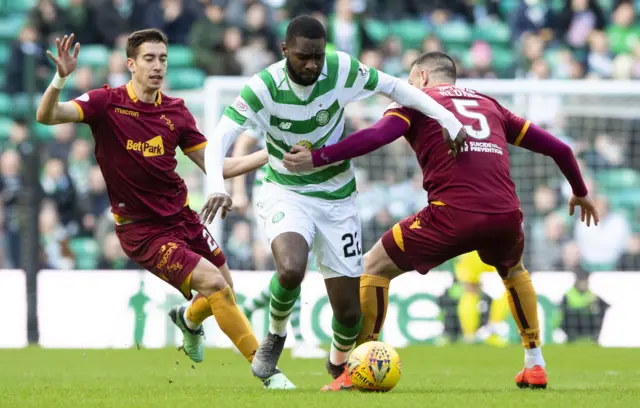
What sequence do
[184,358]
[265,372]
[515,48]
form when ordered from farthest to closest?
[515,48] < [184,358] < [265,372]

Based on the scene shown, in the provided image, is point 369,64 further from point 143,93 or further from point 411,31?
point 143,93

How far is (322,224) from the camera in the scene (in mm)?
7973

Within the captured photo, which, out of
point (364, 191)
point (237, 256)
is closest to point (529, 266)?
point (364, 191)

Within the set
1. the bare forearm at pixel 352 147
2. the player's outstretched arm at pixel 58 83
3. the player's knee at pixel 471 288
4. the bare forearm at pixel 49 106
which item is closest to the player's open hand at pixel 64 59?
the player's outstretched arm at pixel 58 83

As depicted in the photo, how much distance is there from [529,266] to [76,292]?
5731 millimetres

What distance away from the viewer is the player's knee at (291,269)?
24.9 feet

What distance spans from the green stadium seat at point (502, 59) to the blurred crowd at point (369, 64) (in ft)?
0.12

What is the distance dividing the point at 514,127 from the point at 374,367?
197 cm

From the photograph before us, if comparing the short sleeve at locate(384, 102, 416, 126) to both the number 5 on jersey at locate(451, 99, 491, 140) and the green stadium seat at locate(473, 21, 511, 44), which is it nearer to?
the number 5 on jersey at locate(451, 99, 491, 140)

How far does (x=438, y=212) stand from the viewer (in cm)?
784

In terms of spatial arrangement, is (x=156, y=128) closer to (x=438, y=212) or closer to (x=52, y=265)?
(x=438, y=212)

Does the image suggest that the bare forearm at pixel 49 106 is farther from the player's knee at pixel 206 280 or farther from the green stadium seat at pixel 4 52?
the green stadium seat at pixel 4 52

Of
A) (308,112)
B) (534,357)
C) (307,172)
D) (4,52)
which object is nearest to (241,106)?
(308,112)

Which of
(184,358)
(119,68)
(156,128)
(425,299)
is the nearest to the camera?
(156,128)
